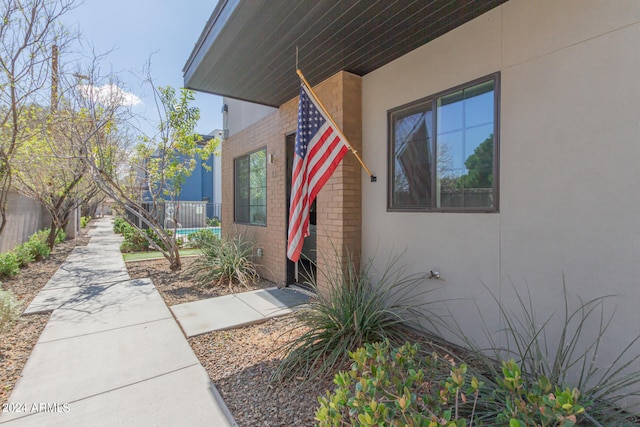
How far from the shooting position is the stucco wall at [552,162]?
221cm

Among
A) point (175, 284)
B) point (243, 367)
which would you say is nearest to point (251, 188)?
point (175, 284)

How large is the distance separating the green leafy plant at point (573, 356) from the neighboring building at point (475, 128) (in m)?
0.09

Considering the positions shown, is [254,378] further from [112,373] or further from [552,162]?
[552,162]

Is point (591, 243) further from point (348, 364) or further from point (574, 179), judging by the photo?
point (348, 364)

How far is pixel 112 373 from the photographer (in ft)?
9.21

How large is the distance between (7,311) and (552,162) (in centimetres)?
619

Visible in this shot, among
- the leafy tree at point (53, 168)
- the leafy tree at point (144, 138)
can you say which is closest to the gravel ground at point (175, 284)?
the leafy tree at point (144, 138)

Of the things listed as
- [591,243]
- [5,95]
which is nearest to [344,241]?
[591,243]

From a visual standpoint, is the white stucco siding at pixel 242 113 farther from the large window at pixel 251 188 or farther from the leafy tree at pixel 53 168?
the leafy tree at pixel 53 168

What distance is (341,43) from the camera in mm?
3643

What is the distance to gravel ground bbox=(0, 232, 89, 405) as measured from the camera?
110 inches

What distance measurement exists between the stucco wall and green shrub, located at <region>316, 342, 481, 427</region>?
1.38 m

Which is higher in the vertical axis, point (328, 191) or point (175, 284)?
point (328, 191)

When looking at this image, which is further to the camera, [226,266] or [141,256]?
[141,256]
